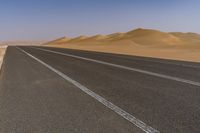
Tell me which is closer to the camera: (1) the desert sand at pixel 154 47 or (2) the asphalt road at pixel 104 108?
Result: (2) the asphalt road at pixel 104 108

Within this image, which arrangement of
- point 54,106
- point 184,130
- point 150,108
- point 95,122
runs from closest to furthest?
point 184,130
point 95,122
point 150,108
point 54,106

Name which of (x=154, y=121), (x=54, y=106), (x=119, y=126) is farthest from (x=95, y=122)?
(x=54, y=106)

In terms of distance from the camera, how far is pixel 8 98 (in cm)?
856

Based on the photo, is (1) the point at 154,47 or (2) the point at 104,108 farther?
(1) the point at 154,47

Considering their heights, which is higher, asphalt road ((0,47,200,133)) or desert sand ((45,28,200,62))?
asphalt road ((0,47,200,133))

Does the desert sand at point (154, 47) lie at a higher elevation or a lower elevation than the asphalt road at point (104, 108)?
lower

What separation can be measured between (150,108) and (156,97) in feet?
4.01

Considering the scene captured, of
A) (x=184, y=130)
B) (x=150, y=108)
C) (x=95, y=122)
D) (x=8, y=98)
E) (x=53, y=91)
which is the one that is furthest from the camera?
(x=53, y=91)

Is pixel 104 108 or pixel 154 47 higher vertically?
pixel 104 108

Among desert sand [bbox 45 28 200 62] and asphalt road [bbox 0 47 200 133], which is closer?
asphalt road [bbox 0 47 200 133]

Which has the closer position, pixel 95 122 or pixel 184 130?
pixel 184 130

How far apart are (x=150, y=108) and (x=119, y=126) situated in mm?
1438

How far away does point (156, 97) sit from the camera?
7.62 m

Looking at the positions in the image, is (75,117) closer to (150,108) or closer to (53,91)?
(150,108)
